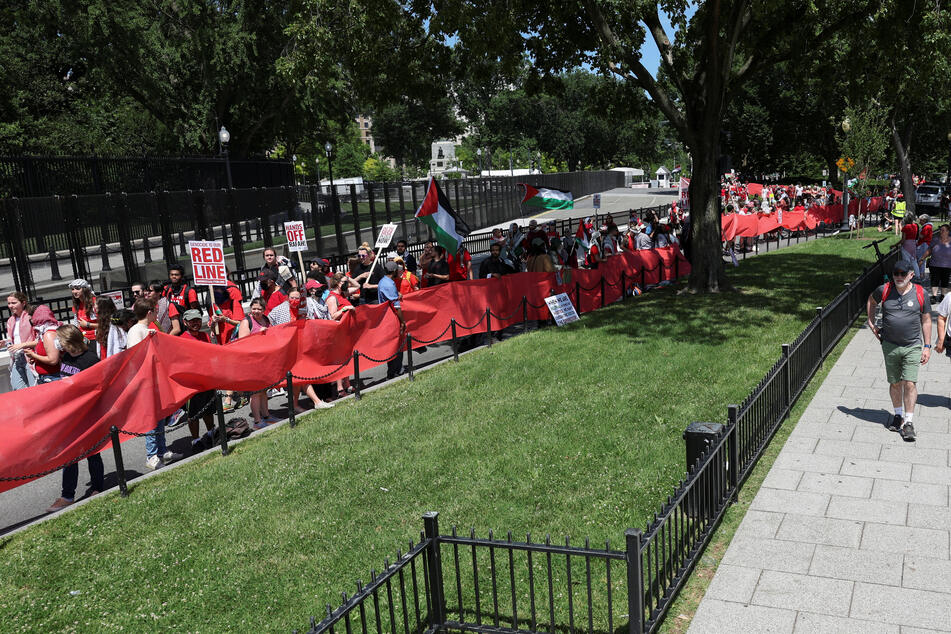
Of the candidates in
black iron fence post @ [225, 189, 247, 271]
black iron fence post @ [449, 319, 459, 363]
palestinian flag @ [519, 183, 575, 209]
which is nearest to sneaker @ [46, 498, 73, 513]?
black iron fence post @ [449, 319, 459, 363]

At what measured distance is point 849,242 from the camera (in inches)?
1142

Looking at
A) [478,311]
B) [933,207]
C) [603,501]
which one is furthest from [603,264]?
[933,207]

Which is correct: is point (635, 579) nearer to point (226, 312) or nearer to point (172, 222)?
Answer: point (226, 312)

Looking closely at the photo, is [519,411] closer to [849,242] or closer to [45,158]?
[45,158]

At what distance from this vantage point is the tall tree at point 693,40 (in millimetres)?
16797

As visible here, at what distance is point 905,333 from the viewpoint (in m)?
8.55

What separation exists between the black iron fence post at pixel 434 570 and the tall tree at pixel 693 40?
13.0 m

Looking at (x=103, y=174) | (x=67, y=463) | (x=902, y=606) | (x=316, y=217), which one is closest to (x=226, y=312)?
(x=67, y=463)

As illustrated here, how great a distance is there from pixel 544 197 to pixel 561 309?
11.2 ft

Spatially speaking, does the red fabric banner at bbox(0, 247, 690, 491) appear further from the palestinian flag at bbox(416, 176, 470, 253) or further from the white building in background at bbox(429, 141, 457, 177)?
the white building in background at bbox(429, 141, 457, 177)

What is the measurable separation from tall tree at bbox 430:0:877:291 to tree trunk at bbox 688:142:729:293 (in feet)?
0.08

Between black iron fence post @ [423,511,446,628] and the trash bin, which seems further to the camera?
the trash bin

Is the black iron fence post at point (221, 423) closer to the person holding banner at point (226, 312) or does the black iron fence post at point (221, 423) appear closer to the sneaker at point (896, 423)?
the person holding banner at point (226, 312)

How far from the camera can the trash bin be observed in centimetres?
604
